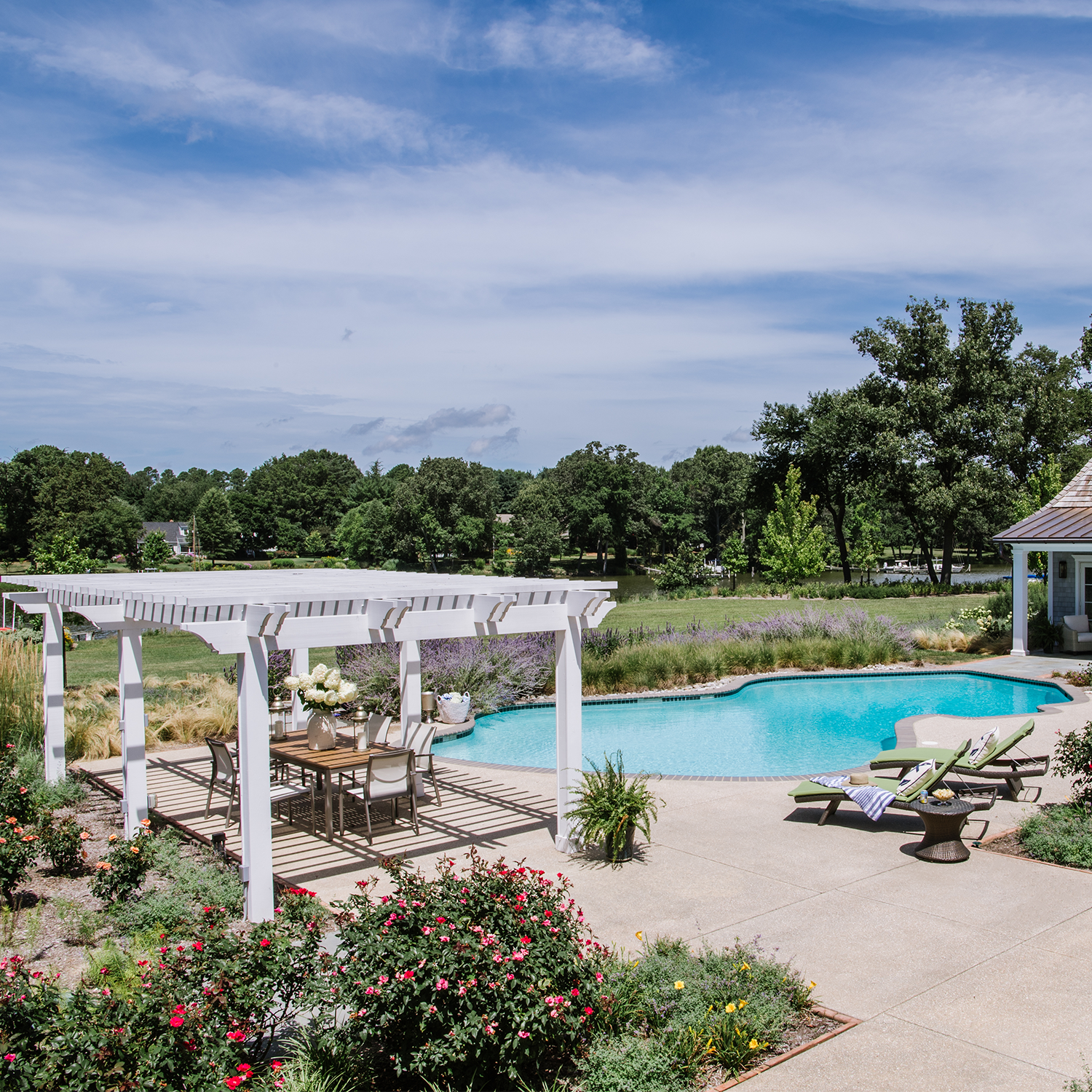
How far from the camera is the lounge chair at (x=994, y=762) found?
824 centimetres

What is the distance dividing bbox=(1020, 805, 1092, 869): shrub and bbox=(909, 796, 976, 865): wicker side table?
51 centimetres

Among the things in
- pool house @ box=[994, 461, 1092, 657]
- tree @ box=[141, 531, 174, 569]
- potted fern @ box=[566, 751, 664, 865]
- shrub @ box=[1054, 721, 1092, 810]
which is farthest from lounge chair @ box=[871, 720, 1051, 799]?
tree @ box=[141, 531, 174, 569]

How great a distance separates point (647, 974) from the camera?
4.45m

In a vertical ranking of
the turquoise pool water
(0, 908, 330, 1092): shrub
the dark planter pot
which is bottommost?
the turquoise pool water

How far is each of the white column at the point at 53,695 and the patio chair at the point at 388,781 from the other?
3.34m

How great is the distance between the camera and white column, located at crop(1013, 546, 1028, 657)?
18.2 m

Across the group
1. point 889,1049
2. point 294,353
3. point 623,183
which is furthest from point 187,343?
point 889,1049

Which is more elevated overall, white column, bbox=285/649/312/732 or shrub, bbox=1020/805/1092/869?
white column, bbox=285/649/312/732

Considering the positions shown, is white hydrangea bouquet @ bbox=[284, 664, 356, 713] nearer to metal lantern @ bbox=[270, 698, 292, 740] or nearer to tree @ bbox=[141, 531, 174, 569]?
metal lantern @ bbox=[270, 698, 292, 740]

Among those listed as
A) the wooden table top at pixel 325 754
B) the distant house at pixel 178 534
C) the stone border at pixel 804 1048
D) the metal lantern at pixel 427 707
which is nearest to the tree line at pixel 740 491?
the distant house at pixel 178 534

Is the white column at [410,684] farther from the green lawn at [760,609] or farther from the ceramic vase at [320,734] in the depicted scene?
the green lawn at [760,609]

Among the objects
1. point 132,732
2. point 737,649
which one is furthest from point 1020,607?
point 132,732

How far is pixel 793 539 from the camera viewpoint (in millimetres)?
34031

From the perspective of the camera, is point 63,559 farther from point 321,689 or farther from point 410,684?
point 321,689
